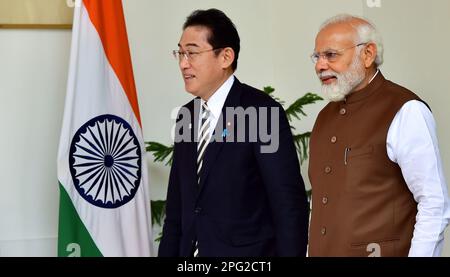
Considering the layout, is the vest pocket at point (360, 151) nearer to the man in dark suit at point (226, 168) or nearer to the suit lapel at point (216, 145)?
the man in dark suit at point (226, 168)

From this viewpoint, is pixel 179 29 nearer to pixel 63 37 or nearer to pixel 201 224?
pixel 63 37

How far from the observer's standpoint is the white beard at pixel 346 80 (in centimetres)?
237

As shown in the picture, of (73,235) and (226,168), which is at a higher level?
(226,168)

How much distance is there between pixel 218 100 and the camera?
281cm

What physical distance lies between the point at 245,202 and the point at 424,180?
2.26ft

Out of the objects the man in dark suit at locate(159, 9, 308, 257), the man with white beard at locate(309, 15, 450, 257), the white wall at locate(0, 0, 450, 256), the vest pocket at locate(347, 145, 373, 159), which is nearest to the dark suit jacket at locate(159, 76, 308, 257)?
the man in dark suit at locate(159, 9, 308, 257)

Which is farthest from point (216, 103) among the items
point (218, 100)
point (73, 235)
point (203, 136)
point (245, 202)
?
point (73, 235)

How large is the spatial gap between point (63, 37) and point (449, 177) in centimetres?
226

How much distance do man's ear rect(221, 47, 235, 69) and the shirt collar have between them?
0.24 ft

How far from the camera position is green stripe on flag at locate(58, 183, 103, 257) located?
4.09 metres

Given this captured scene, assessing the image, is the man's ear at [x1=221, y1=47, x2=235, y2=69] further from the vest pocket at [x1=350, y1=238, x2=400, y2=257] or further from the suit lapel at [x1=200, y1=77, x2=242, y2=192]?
the vest pocket at [x1=350, y1=238, x2=400, y2=257]

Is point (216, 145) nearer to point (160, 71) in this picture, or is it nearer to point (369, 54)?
point (369, 54)

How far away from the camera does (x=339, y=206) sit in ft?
7.64
